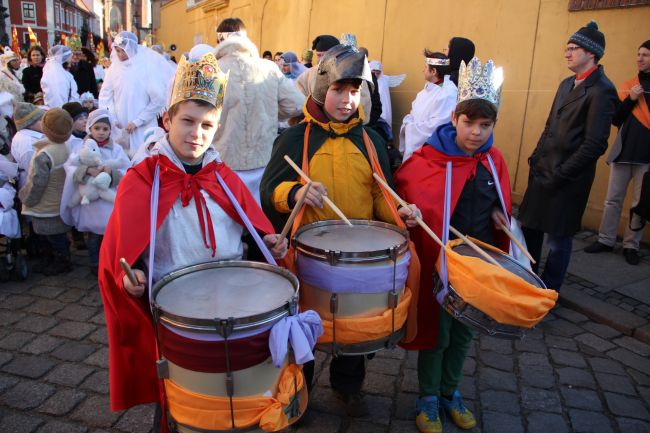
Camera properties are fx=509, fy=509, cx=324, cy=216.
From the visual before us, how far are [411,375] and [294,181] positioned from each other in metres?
1.73

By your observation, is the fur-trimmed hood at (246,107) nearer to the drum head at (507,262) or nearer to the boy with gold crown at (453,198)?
the boy with gold crown at (453,198)

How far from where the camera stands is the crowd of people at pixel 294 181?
2203 millimetres

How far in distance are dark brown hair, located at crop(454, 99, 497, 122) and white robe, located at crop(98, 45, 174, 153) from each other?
451 cm

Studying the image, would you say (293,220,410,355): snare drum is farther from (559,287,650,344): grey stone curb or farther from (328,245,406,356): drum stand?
(559,287,650,344): grey stone curb

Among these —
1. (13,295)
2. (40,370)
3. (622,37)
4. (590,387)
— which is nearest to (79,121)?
(13,295)

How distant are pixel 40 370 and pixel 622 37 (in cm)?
676

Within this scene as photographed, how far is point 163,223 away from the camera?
2.23 metres

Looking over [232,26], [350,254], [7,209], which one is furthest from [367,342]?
[7,209]

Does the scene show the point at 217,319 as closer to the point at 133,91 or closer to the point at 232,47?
the point at 232,47

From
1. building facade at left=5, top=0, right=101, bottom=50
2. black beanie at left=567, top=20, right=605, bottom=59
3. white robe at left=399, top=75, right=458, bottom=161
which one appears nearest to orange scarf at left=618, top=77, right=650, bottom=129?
black beanie at left=567, top=20, right=605, bottom=59

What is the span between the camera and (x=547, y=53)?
22.5ft

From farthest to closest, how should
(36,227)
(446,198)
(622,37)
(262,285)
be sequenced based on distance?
1. (622,37)
2. (36,227)
3. (446,198)
4. (262,285)

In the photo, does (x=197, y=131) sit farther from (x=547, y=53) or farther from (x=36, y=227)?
(x=547, y=53)

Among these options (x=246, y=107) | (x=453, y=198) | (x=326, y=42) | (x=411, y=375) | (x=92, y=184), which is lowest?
(x=411, y=375)
